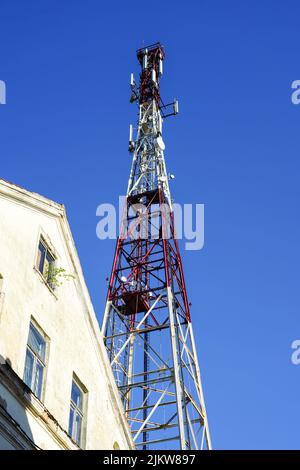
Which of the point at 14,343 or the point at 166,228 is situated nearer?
the point at 14,343

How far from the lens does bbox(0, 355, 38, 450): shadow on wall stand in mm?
10328

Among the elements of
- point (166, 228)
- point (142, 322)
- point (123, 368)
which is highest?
point (166, 228)

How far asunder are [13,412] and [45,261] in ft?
12.8

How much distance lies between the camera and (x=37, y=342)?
1271 cm

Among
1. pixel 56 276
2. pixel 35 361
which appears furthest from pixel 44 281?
pixel 35 361

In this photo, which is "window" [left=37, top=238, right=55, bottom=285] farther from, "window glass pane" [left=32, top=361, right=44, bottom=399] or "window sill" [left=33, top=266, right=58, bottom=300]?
"window glass pane" [left=32, top=361, right=44, bottom=399]

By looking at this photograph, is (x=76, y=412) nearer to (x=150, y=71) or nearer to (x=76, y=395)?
(x=76, y=395)

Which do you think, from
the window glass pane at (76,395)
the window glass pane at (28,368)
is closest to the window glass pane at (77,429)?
the window glass pane at (76,395)

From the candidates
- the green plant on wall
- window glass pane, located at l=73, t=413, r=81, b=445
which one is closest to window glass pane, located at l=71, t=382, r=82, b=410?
window glass pane, located at l=73, t=413, r=81, b=445

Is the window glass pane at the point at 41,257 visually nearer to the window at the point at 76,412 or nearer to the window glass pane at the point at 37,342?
the window glass pane at the point at 37,342

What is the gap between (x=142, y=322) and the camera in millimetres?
24391

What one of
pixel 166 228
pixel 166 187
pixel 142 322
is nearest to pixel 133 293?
pixel 142 322
